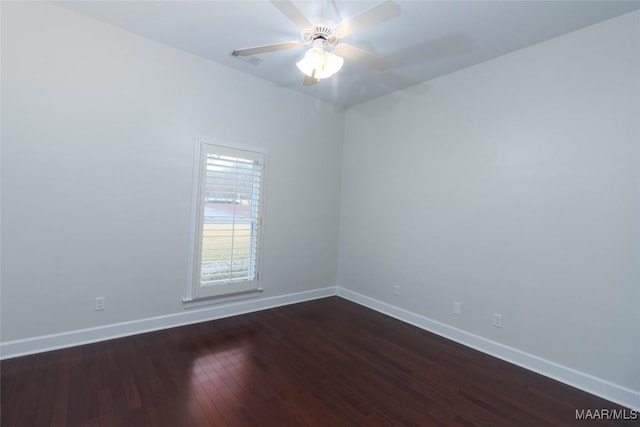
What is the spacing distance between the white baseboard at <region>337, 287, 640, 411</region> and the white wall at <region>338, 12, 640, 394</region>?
56 mm

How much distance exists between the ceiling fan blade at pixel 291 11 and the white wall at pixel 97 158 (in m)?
1.80

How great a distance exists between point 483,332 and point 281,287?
2.48 meters

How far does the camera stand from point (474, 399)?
2.22 m

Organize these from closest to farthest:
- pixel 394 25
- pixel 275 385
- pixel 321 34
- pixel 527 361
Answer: pixel 321 34
pixel 275 385
pixel 394 25
pixel 527 361

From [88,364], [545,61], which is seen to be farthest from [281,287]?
[545,61]

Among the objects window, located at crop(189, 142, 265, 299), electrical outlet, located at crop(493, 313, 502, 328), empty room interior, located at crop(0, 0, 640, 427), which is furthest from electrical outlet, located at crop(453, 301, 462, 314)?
window, located at crop(189, 142, 265, 299)

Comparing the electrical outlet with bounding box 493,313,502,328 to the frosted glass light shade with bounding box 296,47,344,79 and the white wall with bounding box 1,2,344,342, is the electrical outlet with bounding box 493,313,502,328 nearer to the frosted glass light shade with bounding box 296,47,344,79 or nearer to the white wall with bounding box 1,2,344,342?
the frosted glass light shade with bounding box 296,47,344,79

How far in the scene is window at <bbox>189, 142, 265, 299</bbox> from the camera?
3.30 m

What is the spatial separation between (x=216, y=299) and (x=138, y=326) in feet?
2.66

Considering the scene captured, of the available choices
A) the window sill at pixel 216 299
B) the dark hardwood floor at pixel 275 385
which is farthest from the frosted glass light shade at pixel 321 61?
the window sill at pixel 216 299

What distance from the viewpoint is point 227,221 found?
11.4 feet

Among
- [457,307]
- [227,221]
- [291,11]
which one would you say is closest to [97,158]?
[227,221]

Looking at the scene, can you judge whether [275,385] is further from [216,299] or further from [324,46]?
[324,46]

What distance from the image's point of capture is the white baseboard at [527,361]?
2.24 meters
